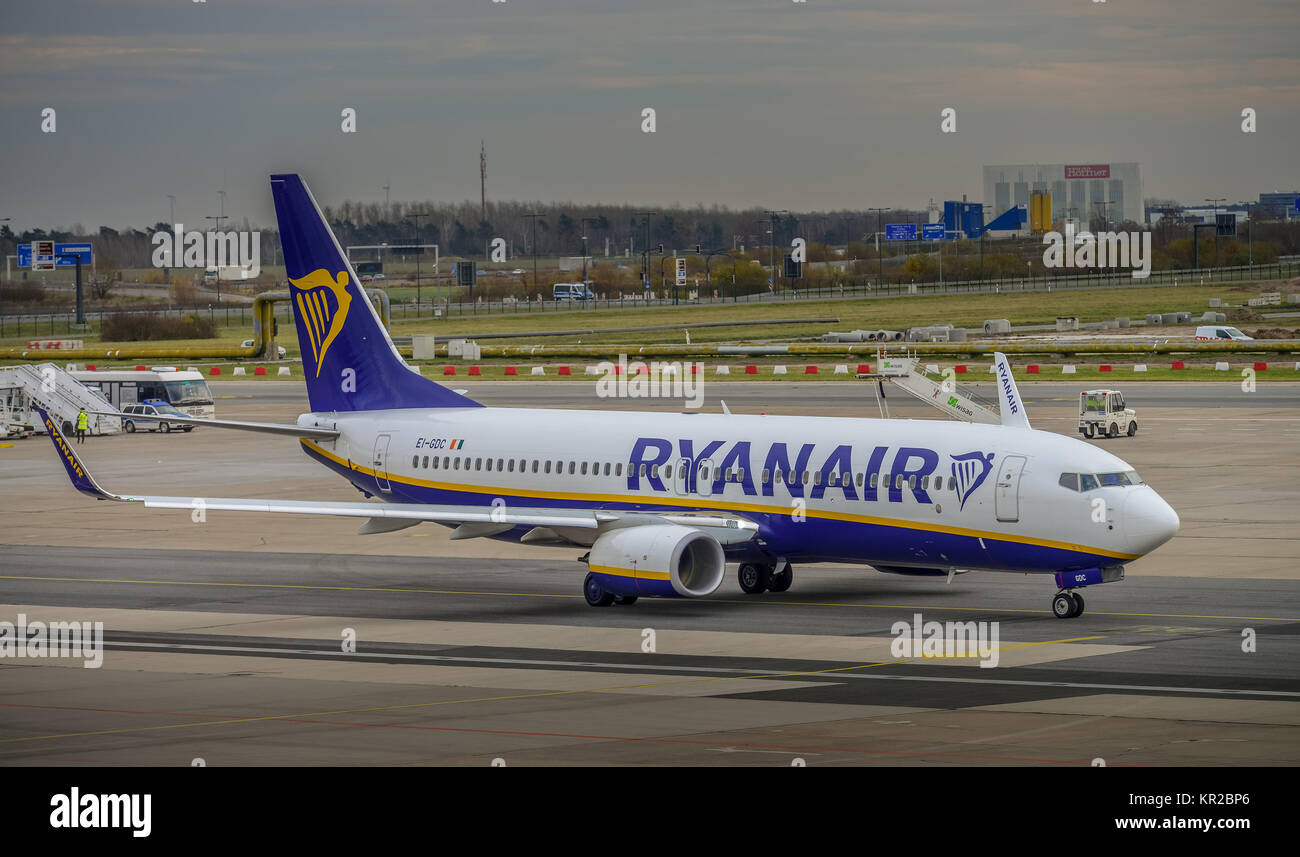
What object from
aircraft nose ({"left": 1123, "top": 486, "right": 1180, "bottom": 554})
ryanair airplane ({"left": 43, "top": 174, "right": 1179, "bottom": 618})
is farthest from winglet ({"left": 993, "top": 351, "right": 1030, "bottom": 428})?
aircraft nose ({"left": 1123, "top": 486, "right": 1180, "bottom": 554})

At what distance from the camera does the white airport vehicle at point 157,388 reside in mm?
88787

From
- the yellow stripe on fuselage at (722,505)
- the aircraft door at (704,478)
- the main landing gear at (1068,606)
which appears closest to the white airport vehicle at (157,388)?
the yellow stripe on fuselage at (722,505)

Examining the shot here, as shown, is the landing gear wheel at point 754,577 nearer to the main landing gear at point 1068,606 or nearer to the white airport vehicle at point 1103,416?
the main landing gear at point 1068,606

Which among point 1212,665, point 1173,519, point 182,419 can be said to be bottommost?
point 1212,665

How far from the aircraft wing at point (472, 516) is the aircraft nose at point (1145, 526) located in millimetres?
8037

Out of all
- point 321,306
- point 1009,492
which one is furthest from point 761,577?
point 321,306

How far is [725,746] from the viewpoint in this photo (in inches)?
889

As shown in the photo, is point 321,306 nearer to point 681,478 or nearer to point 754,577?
point 681,478

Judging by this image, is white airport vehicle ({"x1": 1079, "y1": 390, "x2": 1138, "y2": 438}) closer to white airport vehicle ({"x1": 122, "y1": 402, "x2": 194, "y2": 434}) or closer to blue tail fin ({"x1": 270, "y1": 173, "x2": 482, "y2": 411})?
blue tail fin ({"x1": 270, "y1": 173, "x2": 482, "y2": 411})

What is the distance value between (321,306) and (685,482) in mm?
11946

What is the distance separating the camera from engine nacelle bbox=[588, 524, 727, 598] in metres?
34.6

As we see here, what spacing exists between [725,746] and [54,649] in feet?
52.9
